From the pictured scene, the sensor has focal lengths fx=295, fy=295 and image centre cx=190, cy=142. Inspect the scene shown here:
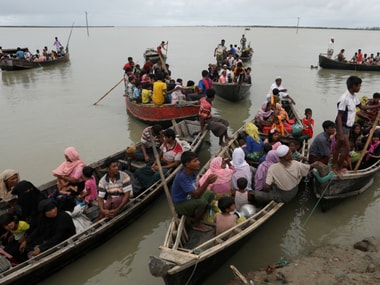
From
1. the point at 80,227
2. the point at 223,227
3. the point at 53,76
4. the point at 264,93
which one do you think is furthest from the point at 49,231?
Answer: the point at 53,76

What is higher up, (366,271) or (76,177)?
(76,177)

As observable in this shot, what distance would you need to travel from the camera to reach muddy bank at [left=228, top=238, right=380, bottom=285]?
3.43 metres

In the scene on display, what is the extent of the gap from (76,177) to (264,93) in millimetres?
11340

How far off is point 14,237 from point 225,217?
8.96ft

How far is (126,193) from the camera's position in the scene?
452 centimetres

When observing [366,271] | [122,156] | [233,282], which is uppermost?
[122,156]

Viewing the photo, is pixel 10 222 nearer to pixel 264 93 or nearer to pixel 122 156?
pixel 122 156

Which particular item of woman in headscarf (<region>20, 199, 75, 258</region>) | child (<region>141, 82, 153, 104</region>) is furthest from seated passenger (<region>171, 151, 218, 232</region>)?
child (<region>141, 82, 153, 104</region>)

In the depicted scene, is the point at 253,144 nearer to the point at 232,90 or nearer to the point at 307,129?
the point at 307,129

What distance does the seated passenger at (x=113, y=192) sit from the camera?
4383mm

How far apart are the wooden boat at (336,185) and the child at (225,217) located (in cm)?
191

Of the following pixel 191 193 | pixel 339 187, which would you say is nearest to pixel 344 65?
pixel 339 187

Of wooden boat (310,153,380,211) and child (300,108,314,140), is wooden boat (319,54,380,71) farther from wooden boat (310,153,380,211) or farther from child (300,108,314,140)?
wooden boat (310,153,380,211)

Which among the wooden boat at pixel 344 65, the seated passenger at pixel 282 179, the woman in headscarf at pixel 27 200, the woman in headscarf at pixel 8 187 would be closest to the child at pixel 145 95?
the woman in headscarf at pixel 8 187
